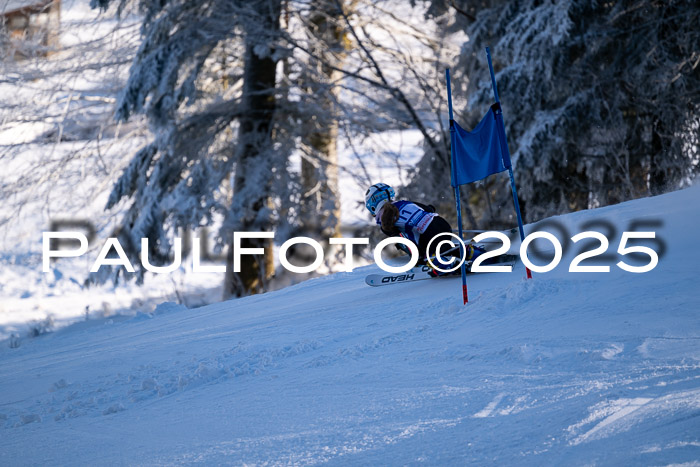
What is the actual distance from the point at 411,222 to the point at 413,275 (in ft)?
1.80

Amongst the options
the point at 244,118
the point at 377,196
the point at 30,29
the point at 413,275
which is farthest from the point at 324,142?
the point at 413,275

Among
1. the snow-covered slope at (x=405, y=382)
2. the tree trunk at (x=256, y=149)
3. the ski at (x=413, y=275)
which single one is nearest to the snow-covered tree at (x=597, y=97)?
the tree trunk at (x=256, y=149)

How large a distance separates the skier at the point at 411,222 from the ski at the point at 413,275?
11cm

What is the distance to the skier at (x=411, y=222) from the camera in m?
6.68

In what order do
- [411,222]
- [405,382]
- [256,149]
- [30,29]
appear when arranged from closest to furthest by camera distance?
1. [405,382]
2. [411,222]
3. [256,149]
4. [30,29]

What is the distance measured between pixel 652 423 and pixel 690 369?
2.26 feet

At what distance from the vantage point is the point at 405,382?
3.97 meters

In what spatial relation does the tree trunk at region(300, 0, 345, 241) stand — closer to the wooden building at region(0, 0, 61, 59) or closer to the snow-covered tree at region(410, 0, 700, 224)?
the snow-covered tree at region(410, 0, 700, 224)

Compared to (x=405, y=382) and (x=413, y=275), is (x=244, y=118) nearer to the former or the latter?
(x=413, y=275)

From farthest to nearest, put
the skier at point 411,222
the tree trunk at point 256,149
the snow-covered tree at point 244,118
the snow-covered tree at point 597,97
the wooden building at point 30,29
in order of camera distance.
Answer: the wooden building at point 30,29
the tree trunk at point 256,149
the snow-covered tree at point 244,118
the snow-covered tree at point 597,97
the skier at point 411,222

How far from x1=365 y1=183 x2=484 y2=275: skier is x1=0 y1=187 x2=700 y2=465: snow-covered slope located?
52cm

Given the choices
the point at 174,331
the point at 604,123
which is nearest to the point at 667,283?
the point at 174,331

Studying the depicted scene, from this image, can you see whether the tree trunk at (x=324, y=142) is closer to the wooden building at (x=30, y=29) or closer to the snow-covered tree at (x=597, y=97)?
the snow-covered tree at (x=597, y=97)

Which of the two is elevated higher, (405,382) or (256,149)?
(256,149)
